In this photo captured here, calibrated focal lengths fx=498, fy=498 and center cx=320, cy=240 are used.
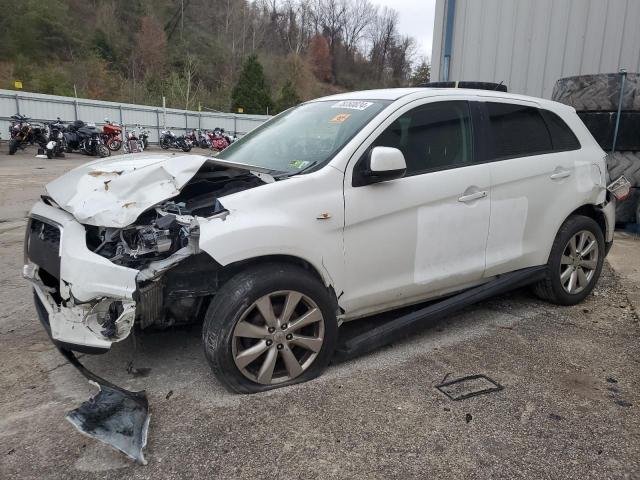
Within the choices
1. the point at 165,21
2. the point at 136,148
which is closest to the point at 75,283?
the point at 136,148

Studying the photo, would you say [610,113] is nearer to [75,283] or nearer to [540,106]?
[540,106]

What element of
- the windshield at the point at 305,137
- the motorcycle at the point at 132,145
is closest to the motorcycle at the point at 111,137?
the motorcycle at the point at 132,145

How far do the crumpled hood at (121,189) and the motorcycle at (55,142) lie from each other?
51.6ft

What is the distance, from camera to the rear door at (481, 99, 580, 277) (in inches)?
140

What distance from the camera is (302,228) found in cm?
272

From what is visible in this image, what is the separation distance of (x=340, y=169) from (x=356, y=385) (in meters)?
1.24

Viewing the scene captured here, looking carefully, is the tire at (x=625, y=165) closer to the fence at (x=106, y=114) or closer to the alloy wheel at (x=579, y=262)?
the alloy wheel at (x=579, y=262)

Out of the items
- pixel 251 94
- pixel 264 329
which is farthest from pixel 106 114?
pixel 264 329

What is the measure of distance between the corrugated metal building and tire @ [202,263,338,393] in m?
7.46

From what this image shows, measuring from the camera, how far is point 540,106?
400 cm

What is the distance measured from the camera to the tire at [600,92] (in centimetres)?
639

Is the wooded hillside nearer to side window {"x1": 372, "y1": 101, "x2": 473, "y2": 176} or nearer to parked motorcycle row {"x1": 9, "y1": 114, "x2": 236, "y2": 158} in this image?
parked motorcycle row {"x1": 9, "y1": 114, "x2": 236, "y2": 158}

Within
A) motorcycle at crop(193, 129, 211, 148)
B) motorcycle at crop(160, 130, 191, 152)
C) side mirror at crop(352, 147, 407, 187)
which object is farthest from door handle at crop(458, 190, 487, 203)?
motorcycle at crop(193, 129, 211, 148)

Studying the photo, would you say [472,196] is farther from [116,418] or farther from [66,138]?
[66,138]
